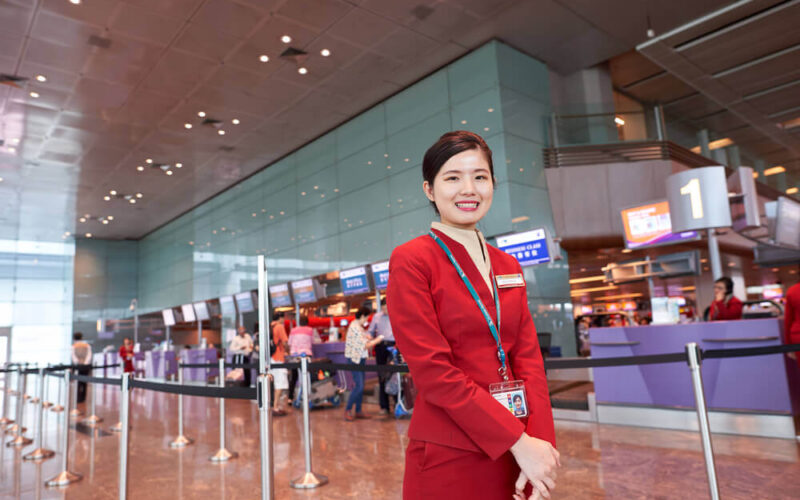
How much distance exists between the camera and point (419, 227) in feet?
32.6

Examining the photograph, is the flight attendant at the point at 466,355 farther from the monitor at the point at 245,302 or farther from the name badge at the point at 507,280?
the monitor at the point at 245,302

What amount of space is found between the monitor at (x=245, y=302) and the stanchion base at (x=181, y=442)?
895 cm

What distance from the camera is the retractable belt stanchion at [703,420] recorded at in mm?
2609

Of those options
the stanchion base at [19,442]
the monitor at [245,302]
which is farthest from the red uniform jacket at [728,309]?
the monitor at [245,302]

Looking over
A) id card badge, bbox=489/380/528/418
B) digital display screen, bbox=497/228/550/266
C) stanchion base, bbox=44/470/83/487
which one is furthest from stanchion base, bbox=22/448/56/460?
digital display screen, bbox=497/228/550/266

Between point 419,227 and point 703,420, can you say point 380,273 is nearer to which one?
point 419,227

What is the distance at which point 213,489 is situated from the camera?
13.1ft

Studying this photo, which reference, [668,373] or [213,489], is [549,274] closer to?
[668,373]

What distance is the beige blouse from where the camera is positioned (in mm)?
1365

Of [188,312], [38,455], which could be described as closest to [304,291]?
[38,455]

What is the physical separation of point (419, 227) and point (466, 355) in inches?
343

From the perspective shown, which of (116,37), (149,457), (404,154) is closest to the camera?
(149,457)

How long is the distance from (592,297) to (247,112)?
15396 mm

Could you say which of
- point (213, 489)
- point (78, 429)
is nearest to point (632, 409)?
point (213, 489)
